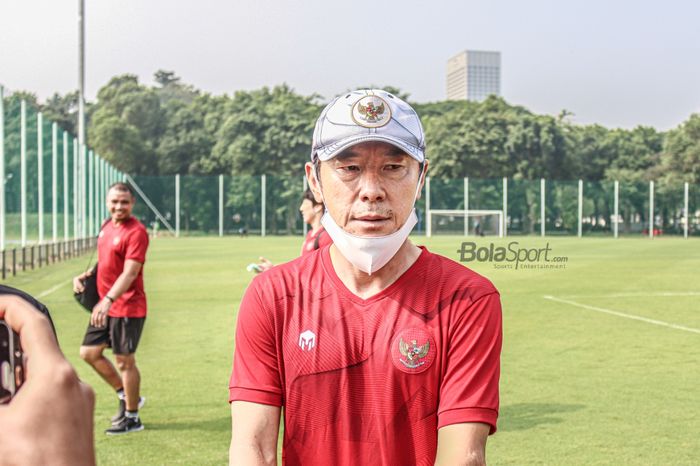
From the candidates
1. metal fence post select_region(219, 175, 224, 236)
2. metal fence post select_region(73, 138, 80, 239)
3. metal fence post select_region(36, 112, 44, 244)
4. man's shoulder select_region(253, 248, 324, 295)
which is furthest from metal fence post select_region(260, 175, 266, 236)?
man's shoulder select_region(253, 248, 324, 295)

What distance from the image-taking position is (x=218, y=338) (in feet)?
43.3

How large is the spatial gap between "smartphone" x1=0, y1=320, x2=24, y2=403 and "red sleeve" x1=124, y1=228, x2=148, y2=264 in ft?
23.5

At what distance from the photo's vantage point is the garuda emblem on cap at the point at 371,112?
8.14 ft

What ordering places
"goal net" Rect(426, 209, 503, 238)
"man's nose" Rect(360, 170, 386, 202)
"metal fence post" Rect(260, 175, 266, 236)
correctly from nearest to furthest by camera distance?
1. "man's nose" Rect(360, 170, 386, 202)
2. "goal net" Rect(426, 209, 503, 238)
3. "metal fence post" Rect(260, 175, 266, 236)

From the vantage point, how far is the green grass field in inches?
285

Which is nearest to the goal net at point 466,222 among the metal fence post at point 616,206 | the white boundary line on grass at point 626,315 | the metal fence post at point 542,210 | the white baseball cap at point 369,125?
the metal fence post at point 542,210

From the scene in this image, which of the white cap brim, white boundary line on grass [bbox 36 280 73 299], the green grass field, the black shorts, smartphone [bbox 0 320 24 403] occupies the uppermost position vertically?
the white cap brim

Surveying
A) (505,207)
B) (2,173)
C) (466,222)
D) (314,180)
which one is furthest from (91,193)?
(314,180)

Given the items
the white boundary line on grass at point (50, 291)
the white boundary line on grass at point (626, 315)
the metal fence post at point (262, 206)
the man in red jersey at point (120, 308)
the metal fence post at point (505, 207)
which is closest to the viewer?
the man in red jersey at point (120, 308)

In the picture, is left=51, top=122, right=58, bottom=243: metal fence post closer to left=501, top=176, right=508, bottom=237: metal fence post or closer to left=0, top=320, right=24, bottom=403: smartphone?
left=0, top=320, right=24, bottom=403: smartphone

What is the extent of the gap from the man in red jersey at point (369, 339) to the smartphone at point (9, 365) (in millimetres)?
1560

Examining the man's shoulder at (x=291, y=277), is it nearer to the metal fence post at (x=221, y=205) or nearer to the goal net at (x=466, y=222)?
the goal net at (x=466, y=222)

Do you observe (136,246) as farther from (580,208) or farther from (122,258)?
(580,208)

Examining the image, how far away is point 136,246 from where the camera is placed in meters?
7.95
